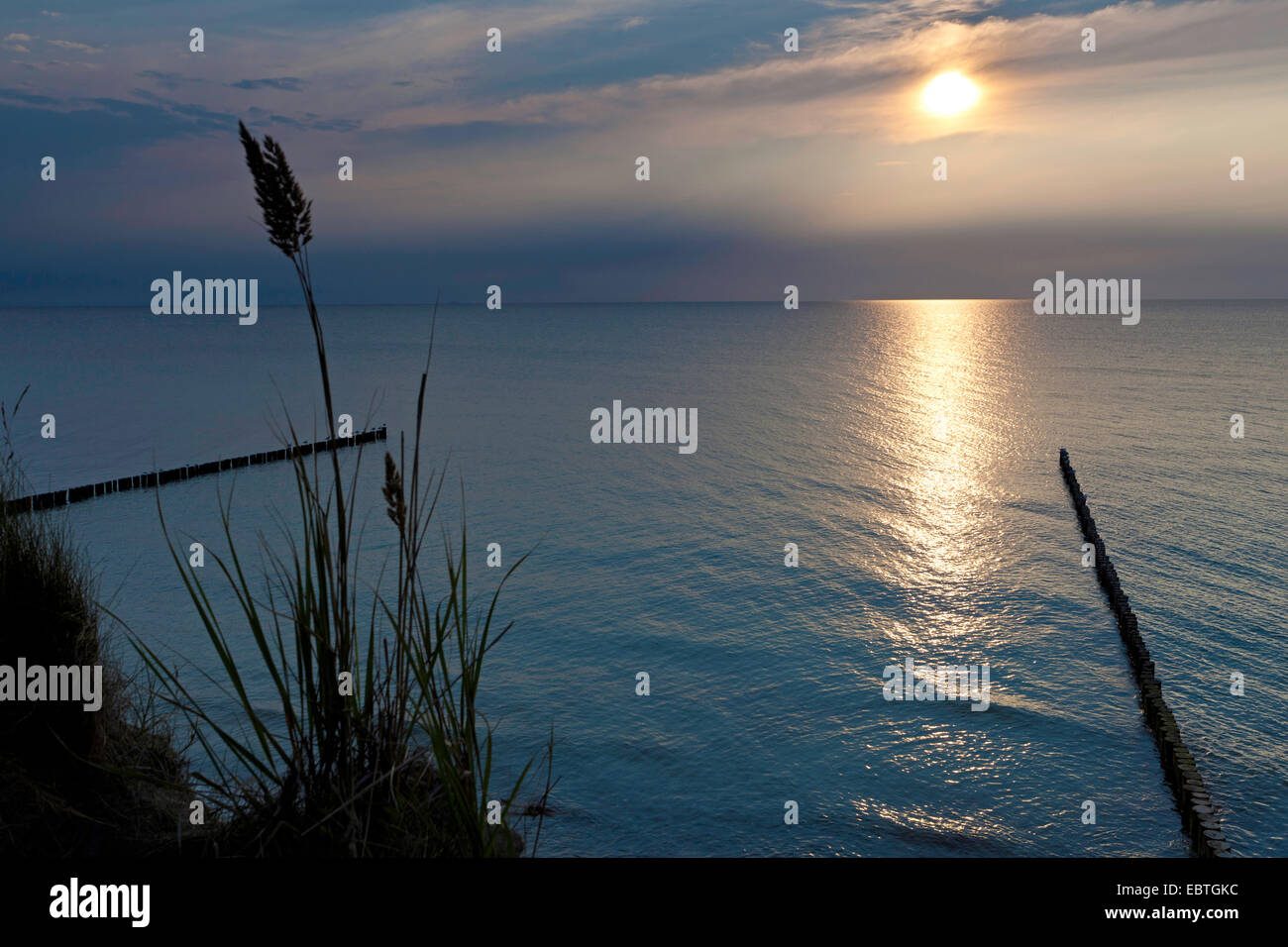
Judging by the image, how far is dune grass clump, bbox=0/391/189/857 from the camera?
5.39m

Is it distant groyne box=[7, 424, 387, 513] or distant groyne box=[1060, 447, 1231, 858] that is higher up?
distant groyne box=[7, 424, 387, 513]

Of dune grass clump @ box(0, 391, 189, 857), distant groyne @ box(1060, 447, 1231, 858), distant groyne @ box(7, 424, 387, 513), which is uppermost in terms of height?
distant groyne @ box(7, 424, 387, 513)

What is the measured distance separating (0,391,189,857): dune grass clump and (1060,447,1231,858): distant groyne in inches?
491

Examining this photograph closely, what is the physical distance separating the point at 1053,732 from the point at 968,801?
11.4 ft

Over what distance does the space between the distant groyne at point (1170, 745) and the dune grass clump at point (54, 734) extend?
41.0 ft

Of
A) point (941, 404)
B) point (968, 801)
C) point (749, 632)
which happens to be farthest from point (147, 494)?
point (941, 404)

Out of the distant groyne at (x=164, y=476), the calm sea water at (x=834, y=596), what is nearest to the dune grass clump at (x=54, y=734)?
the calm sea water at (x=834, y=596)

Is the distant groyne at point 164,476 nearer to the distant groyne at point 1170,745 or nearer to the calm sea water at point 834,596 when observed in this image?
the calm sea water at point 834,596

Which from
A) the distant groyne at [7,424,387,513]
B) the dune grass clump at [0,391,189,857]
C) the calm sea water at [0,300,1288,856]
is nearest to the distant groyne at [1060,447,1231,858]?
the calm sea water at [0,300,1288,856]

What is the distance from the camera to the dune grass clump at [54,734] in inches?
212

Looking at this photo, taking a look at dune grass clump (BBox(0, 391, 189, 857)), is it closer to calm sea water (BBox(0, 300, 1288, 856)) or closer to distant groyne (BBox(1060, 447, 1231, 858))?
calm sea water (BBox(0, 300, 1288, 856))

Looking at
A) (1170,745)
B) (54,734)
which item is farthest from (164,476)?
(1170,745)

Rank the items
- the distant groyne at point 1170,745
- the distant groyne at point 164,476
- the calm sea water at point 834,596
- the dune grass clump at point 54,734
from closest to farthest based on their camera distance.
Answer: the dune grass clump at point 54,734 → the distant groyne at point 1170,745 → the calm sea water at point 834,596 → the distant groyne at point 164,476
